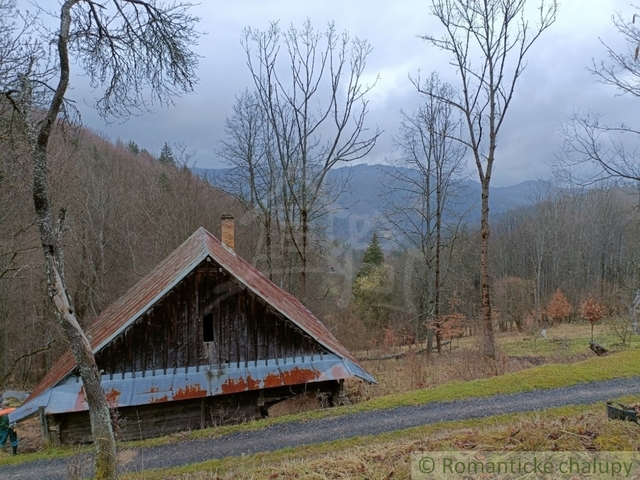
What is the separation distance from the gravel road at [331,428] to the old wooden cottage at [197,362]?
1609mm

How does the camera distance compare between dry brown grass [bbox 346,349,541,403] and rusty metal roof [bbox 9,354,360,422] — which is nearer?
rusty metal roof [bbox 9,354,360,422]

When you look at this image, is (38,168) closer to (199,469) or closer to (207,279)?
(199,469)

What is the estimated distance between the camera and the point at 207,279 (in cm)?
1148

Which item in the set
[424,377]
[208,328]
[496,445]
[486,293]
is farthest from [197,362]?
[486,293]

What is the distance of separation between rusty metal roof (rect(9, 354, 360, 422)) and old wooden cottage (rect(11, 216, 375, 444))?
0.02 m

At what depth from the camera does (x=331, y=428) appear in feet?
29.5

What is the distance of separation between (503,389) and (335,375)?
4.36 metres

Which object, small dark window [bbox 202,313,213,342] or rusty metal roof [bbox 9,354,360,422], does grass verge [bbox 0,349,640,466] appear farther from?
small dark window [bbox 202,313,213,342]

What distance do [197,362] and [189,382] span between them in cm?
58

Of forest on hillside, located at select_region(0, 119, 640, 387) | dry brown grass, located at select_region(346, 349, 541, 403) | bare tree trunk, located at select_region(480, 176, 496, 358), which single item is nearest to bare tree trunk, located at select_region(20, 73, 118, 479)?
forest on hillside, located at select_region(0, 119, 640, 387)

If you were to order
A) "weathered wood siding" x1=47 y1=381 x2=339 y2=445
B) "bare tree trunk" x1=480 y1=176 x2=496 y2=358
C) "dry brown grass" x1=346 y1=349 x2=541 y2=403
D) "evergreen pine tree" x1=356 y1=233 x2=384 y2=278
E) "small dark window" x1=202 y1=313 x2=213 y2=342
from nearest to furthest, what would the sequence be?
"weathered wood siding" x1=47 y1=381 x2=339 y2=445
"small dark window" x1=202 y1=313 x2=213 y2=342
"dry brown grass" x1=346 y1=349 x2=541 y2=403
"bare tree trunk" x1=480 y1=176 x2=496 y2=358
"evergreen pine tree" x1=356 y1=233 x2=384 y2=278

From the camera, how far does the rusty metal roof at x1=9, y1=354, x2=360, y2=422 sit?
9758 mm

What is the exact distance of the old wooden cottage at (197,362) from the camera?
10.3 metres

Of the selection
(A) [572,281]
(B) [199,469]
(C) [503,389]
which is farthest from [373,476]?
(A) [572,281]
